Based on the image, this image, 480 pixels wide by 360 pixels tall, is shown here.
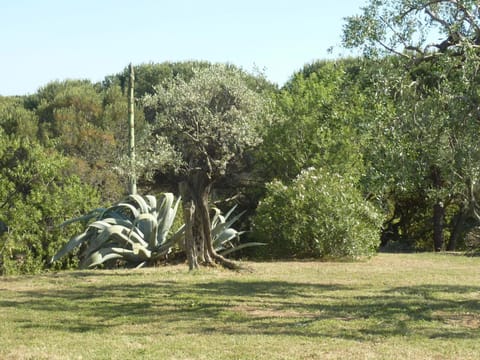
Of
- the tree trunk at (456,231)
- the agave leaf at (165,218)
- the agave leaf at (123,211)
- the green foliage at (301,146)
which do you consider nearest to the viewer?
the agave leaf at (123,211)

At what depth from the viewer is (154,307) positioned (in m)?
10.5

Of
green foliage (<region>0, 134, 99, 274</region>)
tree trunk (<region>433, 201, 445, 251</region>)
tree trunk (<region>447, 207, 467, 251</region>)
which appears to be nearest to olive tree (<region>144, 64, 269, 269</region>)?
green foliage (<region>0, 134, 99, 274</region>)

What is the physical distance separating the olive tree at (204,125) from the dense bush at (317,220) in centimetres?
289

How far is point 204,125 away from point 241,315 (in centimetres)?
712

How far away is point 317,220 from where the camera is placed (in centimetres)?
1862

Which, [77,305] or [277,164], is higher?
[277,164]

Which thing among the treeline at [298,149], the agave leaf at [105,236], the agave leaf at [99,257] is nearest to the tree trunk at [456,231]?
the treeline at [298,149]

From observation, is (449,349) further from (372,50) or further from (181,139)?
(181,139)

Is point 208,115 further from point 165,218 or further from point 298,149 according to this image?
point 298,149

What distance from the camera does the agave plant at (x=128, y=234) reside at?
637 inches

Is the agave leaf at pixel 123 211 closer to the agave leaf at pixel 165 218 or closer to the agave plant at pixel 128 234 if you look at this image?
the agave plant at pixel 128 234

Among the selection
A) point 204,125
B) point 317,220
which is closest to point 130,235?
point 204,125

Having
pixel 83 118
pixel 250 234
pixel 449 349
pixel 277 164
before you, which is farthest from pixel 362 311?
pixel 83 118

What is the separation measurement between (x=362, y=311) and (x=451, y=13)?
16.3 ft
